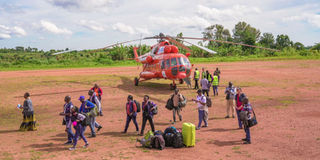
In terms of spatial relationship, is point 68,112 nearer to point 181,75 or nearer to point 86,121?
point 86,121

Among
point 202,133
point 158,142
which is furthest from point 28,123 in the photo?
point 202,133

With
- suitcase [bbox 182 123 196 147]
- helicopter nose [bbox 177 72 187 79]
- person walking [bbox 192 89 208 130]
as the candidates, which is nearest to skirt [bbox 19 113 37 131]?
suitcase [bbox 182 123 196 147]

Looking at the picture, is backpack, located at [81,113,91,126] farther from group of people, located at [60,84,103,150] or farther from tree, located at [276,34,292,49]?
tree, located at [276,34,292,49]

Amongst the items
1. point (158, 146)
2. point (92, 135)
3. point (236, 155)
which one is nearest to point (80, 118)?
point (92, 135)

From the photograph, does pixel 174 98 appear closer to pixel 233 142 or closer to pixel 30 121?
pixel 233 142

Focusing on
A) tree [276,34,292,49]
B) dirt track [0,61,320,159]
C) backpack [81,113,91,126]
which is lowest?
dirt track [0,61,320,159]

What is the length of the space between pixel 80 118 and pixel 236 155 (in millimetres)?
5140

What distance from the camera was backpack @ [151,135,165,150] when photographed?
856cm

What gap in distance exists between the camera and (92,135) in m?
10.1

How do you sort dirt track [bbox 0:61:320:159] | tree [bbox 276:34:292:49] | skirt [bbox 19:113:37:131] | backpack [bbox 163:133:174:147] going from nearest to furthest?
1. dirt track [bbox 0:61:320:159]
2. backpack [bbox 163:133:174:147]
3. skirt [bbox 19:113:37:131]
4. tree [bbox 276:34:292:49]

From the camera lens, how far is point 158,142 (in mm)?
8664

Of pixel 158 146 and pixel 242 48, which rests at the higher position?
pixel 242 48

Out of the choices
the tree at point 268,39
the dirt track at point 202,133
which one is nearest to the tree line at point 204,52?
the tree at point 268,39

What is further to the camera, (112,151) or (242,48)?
(242,48)
